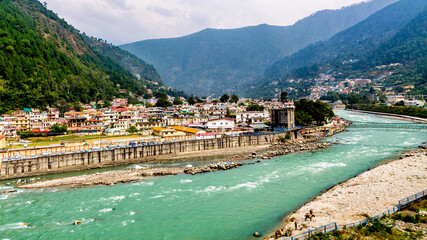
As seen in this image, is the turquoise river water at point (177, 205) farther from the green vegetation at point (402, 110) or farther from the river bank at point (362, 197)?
the green vegetation at point (402, 110)

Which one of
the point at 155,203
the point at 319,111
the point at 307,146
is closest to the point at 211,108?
the point at 319,111

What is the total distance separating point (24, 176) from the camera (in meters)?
40.8

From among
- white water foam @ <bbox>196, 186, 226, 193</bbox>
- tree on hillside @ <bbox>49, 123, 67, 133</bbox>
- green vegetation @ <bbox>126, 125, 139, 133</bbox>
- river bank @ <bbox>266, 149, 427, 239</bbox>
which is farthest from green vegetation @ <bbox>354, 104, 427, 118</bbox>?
tree on hillside @ <bbox>49, 123, 67, 133</bbox>

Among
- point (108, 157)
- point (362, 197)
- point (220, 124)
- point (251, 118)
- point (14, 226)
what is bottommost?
point (14, 226)

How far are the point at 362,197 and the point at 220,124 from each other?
5261 centimetres

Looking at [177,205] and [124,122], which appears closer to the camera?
[177,205]

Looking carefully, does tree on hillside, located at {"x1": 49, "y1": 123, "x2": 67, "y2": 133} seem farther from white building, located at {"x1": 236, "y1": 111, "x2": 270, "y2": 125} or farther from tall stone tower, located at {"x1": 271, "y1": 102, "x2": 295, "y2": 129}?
tall stone tower, located at {"x1": 271, "y1": 102, "x2": 295, "y2": 129}

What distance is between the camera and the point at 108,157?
158 feet

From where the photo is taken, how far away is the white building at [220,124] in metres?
76.4

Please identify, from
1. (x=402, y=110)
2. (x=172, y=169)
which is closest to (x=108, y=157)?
(x=172, y=169)

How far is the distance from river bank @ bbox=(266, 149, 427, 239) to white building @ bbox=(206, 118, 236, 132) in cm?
4504

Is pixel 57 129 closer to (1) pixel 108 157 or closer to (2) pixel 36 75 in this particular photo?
(1) pixel 108 157

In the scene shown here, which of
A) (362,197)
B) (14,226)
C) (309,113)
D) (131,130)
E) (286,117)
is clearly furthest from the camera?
(309,113)

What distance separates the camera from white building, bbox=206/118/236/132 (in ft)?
251
